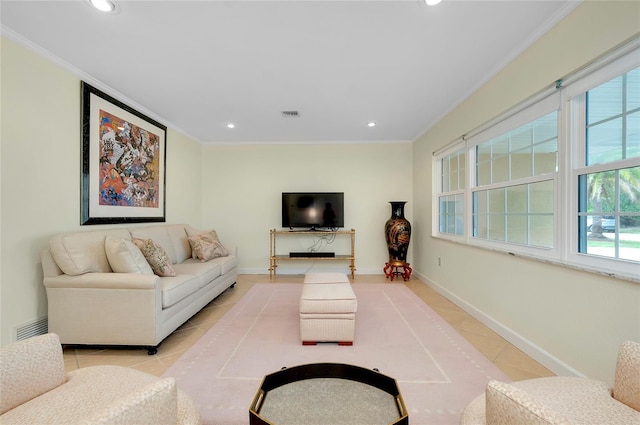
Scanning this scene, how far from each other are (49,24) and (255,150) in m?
3.11

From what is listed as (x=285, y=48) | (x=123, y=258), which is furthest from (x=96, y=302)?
(x=285, y=48)

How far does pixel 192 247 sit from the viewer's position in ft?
11.8

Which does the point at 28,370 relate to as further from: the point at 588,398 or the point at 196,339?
the point at 588,398

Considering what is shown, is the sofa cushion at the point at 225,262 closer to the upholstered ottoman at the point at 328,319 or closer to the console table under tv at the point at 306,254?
the console table under tv at the point at 306,254

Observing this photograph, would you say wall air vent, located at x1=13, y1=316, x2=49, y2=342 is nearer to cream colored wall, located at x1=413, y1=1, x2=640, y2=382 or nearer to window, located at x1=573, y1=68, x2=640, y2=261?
cream colored wall, located at x1=413, y1=1, x2=640, y2=382

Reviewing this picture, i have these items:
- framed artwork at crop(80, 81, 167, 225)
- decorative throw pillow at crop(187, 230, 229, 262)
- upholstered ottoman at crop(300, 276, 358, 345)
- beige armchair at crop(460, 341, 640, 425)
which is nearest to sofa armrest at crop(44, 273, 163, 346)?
framed artwork at crop(80, 81, 167, 225)

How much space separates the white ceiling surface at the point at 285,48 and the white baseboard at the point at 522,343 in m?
2.38

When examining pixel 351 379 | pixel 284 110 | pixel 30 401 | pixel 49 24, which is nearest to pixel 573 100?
pixel 351 379

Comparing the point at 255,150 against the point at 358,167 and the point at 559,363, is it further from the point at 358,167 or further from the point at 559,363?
the point at 559,363

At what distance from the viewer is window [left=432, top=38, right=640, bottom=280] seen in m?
1.51

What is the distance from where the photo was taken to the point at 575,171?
1.78m

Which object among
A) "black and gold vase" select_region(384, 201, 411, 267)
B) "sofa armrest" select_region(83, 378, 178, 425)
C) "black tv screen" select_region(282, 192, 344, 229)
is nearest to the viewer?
"sofa armrest" select_region(83, 378, 178, 425)

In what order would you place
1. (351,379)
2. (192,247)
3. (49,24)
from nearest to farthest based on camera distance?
(351,379) → (49,24) → (192,247)

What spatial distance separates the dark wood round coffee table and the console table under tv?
3124 mm
